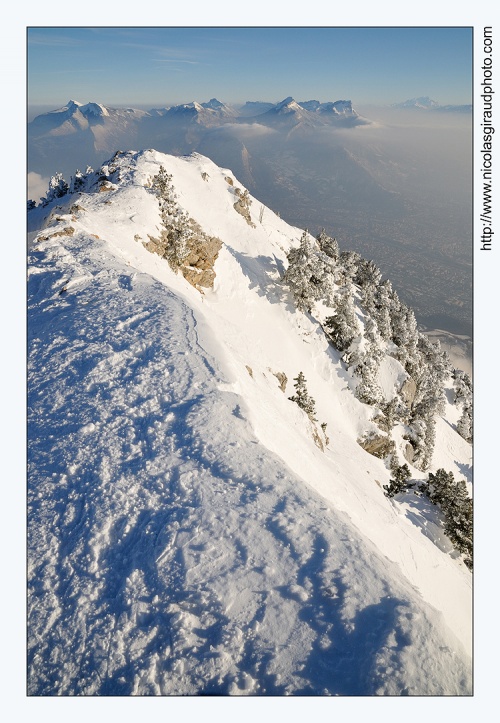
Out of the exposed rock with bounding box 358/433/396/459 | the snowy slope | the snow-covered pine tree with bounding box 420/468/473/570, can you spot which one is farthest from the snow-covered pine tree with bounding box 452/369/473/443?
the snowy slope

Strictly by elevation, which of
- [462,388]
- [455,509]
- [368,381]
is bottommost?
[462,388]

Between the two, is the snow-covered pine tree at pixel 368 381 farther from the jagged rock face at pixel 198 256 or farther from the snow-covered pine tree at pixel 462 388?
the snow-covered pine tree at pixel 462 388

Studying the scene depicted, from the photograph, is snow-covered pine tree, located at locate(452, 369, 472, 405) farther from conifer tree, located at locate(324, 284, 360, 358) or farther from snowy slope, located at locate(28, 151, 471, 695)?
snowy slope, located at locate(28, 151, 471, 695)

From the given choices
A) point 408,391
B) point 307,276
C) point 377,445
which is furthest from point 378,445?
point 307,276

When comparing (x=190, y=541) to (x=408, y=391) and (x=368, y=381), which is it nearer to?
(x=368, y=381)

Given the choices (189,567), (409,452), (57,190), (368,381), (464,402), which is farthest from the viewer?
(464,402)

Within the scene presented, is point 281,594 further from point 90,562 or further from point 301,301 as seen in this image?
point 301,301
